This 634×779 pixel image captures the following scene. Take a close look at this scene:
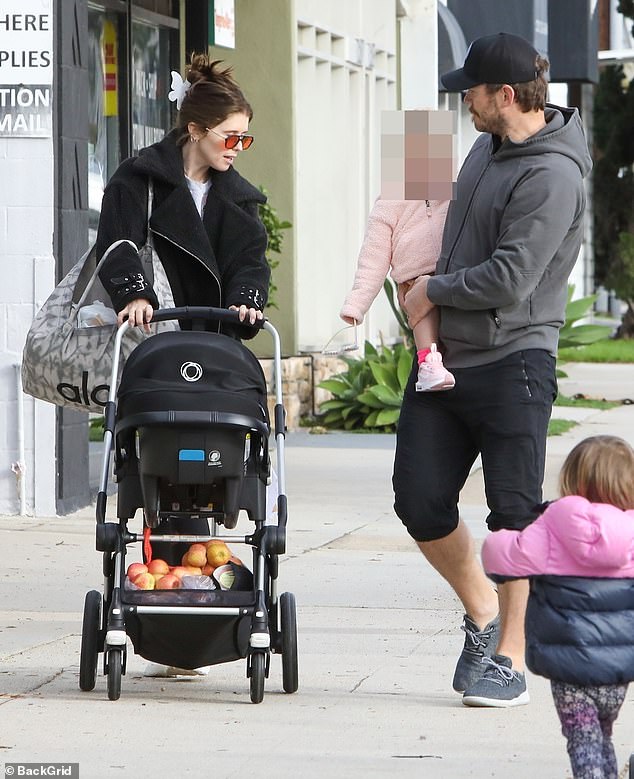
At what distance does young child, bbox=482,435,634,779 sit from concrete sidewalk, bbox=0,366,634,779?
0.59 meters

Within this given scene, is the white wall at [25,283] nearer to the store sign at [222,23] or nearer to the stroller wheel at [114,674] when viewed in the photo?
the store sign at [222,23]

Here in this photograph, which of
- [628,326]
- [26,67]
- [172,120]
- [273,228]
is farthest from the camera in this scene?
[628,326]

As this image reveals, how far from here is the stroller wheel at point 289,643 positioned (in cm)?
539

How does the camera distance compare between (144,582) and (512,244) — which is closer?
(512,244)

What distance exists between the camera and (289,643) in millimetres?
5402

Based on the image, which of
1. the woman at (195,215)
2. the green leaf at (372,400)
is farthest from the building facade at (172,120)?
the woman at (195,215)

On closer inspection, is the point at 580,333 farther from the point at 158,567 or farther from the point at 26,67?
the point at 158,567

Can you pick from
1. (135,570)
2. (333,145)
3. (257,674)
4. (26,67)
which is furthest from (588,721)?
(333,145)

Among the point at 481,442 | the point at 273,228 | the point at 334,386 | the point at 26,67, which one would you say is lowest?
the point at 334,386

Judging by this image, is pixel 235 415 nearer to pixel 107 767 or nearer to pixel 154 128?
pixel 107 767

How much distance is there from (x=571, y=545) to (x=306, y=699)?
5.69 ft

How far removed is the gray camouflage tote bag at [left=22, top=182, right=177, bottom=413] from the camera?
5801 mm

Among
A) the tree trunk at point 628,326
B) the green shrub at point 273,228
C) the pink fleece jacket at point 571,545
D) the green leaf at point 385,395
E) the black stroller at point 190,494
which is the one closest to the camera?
Result: the pink fleece jacket at point 571,545

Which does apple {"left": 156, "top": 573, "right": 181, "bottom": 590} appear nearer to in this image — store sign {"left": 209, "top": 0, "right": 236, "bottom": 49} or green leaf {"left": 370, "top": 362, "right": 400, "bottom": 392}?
store sign {"left": 209, "top": 0, "right": 236, "bottom": 49}
